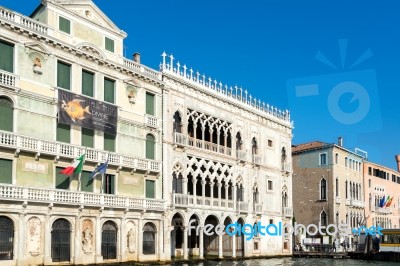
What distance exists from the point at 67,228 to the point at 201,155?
12843 millimetres

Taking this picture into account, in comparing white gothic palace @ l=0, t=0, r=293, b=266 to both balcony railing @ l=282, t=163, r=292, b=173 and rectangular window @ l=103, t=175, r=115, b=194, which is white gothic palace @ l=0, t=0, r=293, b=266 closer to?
rectangular window @ l=103, t=175, r=115, b=194

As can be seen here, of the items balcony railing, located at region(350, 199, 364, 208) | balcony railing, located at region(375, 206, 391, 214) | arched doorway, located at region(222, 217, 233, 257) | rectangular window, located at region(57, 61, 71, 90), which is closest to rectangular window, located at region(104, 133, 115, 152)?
rectangular window, located at region(57, 61, 71, 90)

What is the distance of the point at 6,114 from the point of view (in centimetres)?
2634

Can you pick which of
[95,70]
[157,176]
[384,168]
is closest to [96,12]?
[95,70]

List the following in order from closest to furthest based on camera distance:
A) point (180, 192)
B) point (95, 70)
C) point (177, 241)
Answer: point (95, 70) → point (180, 192) → point (177, 241)

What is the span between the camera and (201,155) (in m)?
39.1

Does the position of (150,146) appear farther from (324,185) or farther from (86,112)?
(324,185)

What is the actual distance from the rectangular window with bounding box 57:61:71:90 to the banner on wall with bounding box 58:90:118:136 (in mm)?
514

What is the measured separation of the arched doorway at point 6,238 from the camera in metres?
25.5

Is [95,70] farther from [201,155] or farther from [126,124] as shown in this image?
[201,155]

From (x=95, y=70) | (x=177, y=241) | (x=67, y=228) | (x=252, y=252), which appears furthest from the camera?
(x=252, y=252)

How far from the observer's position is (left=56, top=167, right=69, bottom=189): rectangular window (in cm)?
2862

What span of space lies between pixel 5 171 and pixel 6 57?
5385mm

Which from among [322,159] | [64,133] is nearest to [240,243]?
[322,159]
